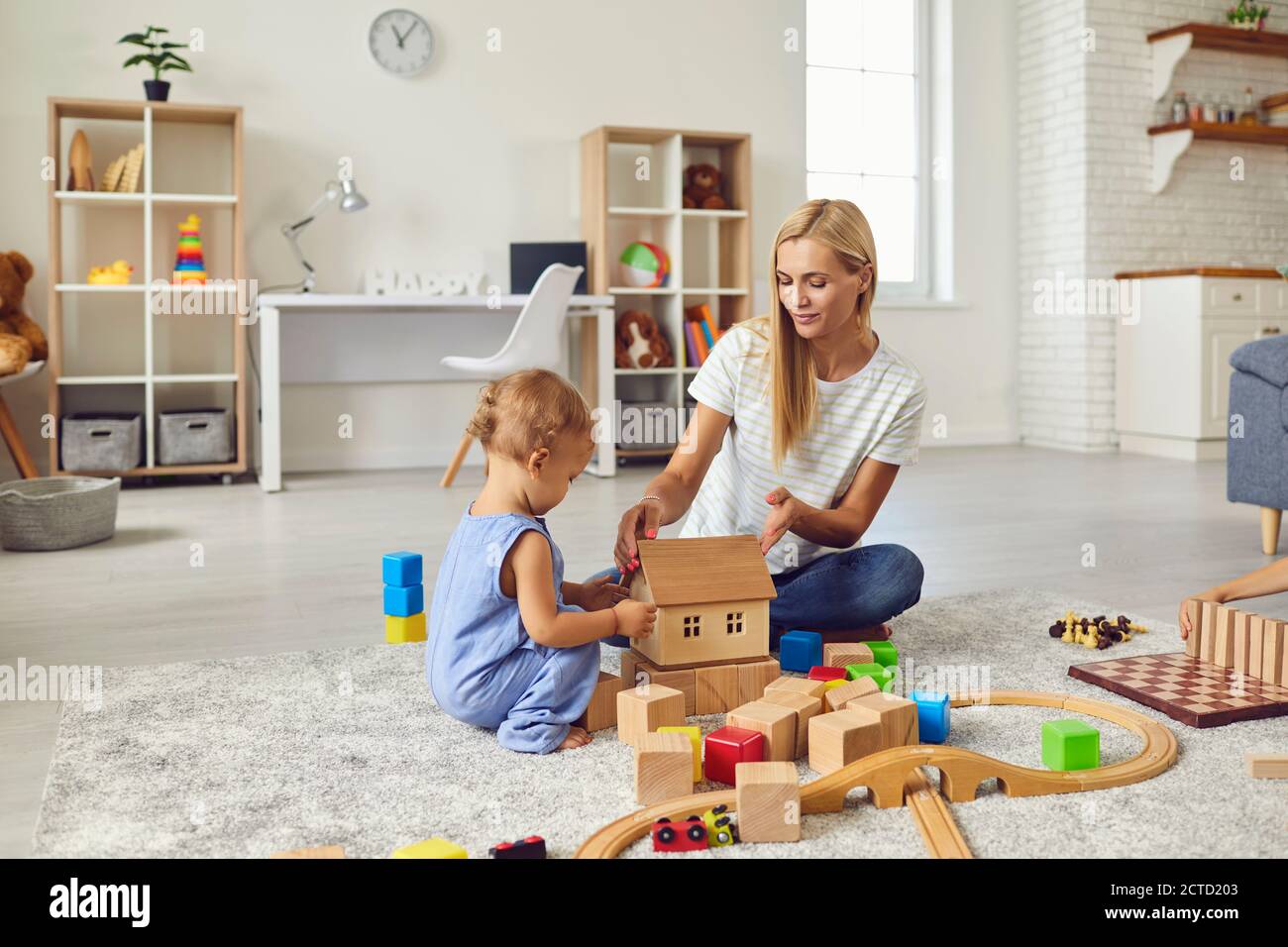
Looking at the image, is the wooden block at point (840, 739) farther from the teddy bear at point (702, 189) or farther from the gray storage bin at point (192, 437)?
the teddy bear at point (702, 189)

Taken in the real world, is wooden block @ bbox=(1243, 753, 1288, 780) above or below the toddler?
below

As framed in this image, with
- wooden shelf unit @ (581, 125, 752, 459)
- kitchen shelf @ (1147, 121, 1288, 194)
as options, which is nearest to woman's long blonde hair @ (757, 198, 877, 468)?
wooden shelf unit @ (581, 125, 752, 459)

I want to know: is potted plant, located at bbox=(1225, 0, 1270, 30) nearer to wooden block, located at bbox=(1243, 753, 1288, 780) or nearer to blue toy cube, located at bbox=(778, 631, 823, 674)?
blue toy cube, located at bbox=(778, 631, 823, 674)

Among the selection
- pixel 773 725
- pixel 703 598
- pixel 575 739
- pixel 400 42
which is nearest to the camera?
pixel 773 725

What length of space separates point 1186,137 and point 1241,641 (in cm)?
436

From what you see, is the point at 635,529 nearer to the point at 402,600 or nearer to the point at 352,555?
the point at 402,600

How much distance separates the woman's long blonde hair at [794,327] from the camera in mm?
1796

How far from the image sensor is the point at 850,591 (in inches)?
78.0

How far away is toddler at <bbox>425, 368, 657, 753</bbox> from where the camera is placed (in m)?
1.52

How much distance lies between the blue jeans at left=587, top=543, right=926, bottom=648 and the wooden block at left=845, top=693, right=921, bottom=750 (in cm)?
50

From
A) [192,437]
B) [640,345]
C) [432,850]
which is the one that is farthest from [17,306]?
[432,850]

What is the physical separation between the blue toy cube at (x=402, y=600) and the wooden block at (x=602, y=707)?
559mm

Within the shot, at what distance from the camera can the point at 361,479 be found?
4.61 metres
